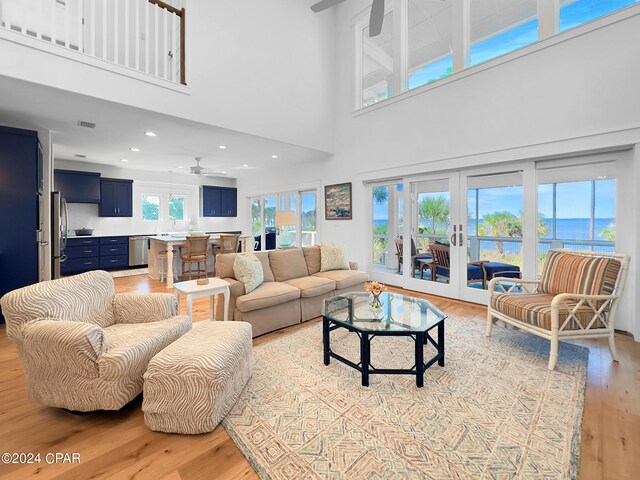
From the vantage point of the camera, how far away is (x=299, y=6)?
5.19 m

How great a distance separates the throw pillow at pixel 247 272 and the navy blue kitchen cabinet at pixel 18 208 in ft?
8.47

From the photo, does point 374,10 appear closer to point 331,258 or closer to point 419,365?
point 331,258

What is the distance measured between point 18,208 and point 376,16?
464 cm

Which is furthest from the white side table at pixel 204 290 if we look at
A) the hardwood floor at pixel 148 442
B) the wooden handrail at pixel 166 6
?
the wooden handrail at pixel 166 6

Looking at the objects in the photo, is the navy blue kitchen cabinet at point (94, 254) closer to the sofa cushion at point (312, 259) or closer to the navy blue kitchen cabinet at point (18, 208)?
the navy blue kitchen cabinet at point (18, 208)

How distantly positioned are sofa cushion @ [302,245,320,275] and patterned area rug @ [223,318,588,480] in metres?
1.66

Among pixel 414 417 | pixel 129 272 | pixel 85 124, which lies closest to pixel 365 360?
pixel 414 417

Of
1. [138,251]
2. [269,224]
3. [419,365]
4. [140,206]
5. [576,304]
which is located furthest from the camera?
[269,224]

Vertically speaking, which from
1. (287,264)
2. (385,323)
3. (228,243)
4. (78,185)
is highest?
(78,185)

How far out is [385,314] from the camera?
2566 millimetres

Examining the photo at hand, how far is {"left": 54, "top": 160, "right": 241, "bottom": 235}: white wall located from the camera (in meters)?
7.15

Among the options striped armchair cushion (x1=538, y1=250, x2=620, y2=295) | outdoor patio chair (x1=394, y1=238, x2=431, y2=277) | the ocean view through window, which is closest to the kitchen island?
outdoor patio chair (x1=394, y1=238, x2=431, y2=277)

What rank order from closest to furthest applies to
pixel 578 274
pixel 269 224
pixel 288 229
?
1. pixel 578 274
2. pixel 288 229
3. pixel 269 224

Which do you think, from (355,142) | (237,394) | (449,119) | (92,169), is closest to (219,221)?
(92,169)
